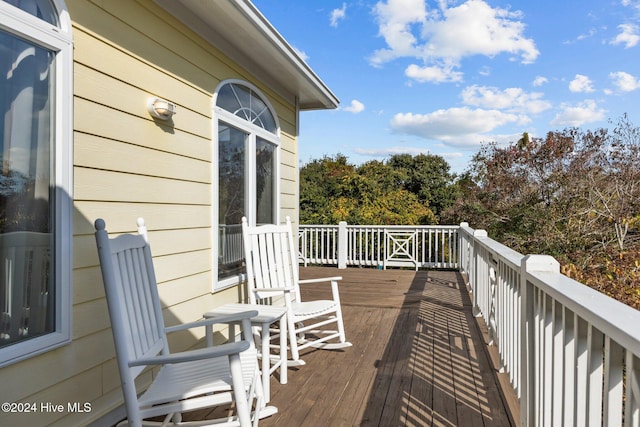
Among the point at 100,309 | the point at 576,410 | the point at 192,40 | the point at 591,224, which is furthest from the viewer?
the point at 591,224

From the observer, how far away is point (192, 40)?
2938 mm

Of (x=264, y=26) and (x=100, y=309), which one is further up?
(x=264, y=26)

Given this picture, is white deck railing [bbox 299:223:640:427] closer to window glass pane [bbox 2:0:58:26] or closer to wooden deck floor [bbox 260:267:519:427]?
wooden deck floor [bbox 260:267:519:427]

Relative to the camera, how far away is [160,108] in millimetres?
2533

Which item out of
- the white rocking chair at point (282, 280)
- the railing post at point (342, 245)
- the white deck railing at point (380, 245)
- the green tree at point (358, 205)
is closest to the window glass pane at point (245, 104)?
the white rocking chair at point (282, 280)

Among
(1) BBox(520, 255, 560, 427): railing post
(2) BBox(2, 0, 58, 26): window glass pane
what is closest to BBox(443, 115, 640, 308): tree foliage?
(1) BBox(520, 255, 560, 427): railing post

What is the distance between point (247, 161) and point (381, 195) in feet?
24.1

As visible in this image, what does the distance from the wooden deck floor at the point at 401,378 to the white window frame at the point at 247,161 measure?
0.97 metres

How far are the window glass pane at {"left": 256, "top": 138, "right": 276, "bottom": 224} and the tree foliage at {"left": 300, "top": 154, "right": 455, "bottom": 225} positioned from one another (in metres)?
5.36

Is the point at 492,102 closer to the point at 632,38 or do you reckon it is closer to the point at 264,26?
the point at 632,38

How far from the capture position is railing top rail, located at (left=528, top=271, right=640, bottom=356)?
0.81m

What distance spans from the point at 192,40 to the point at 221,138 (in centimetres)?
76

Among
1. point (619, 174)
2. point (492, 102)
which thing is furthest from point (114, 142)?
point (492, 102)

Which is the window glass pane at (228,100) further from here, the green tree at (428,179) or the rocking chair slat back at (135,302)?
the green tree at (428,179)
